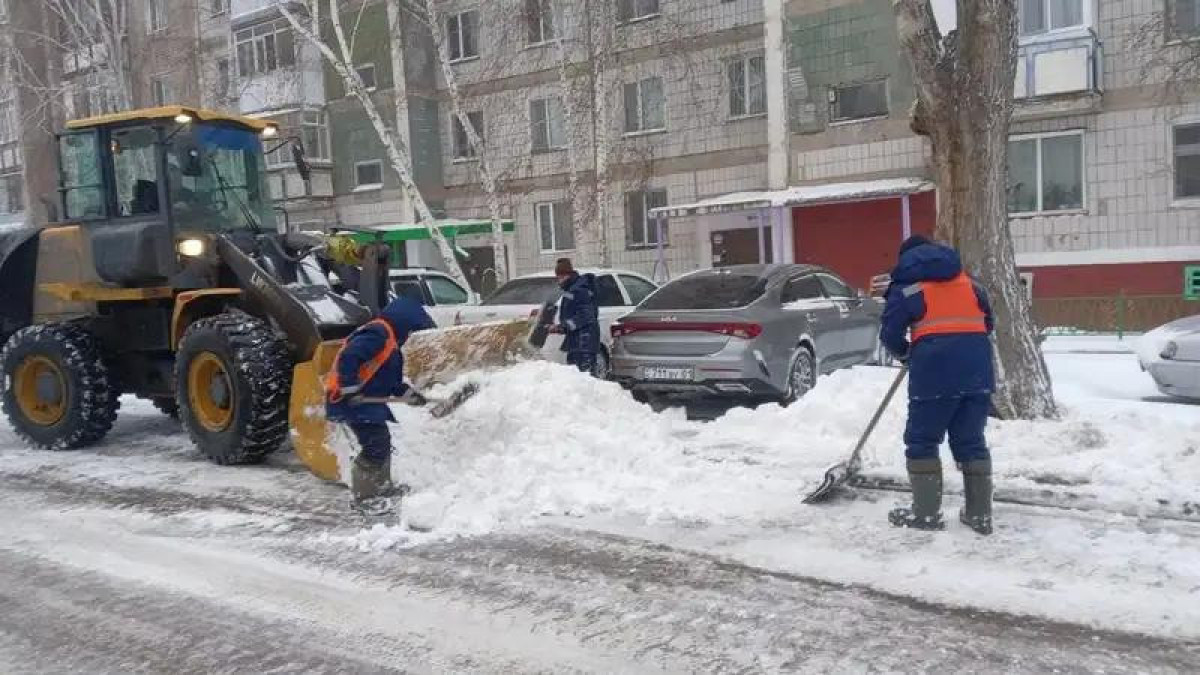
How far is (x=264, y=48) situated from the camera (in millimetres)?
27484

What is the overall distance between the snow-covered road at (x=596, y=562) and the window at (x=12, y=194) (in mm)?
34540

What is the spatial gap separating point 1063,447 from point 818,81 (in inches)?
595

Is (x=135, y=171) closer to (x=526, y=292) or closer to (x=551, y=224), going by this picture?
(x=526, y=292)

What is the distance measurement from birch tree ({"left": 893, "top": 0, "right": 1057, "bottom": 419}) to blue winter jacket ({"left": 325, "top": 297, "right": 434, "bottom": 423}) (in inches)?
171

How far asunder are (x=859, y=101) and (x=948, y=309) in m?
16.1

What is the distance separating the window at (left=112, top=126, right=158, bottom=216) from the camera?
26.0ft

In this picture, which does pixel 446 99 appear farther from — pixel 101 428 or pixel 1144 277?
pixel 101 428

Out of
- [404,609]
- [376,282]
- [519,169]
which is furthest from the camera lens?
[519,169]

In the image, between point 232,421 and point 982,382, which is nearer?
point 982,382

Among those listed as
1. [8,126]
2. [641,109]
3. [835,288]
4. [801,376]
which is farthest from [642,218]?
[8,126]

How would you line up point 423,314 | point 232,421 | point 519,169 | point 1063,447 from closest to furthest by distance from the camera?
point 423,314
point 1063,447
point 232,421
point 519,169

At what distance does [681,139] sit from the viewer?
22422 millimetres

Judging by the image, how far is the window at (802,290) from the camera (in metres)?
9.55

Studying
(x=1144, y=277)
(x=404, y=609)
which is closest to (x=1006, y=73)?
(x=404, y=609)
